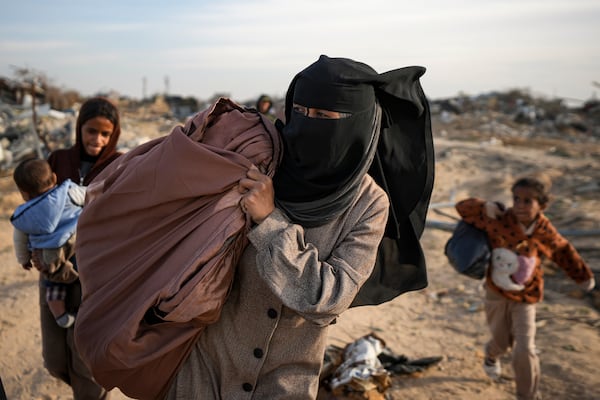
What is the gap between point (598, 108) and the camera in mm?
24531

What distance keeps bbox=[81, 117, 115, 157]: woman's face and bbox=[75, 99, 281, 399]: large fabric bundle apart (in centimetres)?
100

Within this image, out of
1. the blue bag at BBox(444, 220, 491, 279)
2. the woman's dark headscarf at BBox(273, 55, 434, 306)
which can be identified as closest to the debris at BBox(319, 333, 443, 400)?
the blue bag at BBox(444, 220, 491, 279)

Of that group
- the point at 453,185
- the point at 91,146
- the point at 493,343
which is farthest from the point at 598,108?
the point at 91,146

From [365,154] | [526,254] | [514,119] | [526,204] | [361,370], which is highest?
[365,154]

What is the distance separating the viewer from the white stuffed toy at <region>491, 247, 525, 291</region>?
11.0ft

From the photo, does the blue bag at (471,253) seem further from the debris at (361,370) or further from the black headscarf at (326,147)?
the black headscarf at (326,147)

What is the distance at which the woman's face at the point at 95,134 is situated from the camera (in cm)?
272

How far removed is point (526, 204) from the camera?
327 centimetres

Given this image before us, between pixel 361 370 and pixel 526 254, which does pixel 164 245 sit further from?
pixel 526 254

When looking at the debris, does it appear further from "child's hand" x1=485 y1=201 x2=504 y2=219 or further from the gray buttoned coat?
the gray buttoned coat

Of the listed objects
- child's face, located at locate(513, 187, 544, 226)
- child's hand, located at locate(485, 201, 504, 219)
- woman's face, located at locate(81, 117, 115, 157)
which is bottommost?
child's hand, located at locate(485, 201, 504, 219)

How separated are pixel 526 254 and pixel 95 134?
2.81 m

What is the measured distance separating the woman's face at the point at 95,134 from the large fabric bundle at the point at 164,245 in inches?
39.5

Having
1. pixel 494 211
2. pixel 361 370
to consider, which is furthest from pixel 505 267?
pixel 361 370
